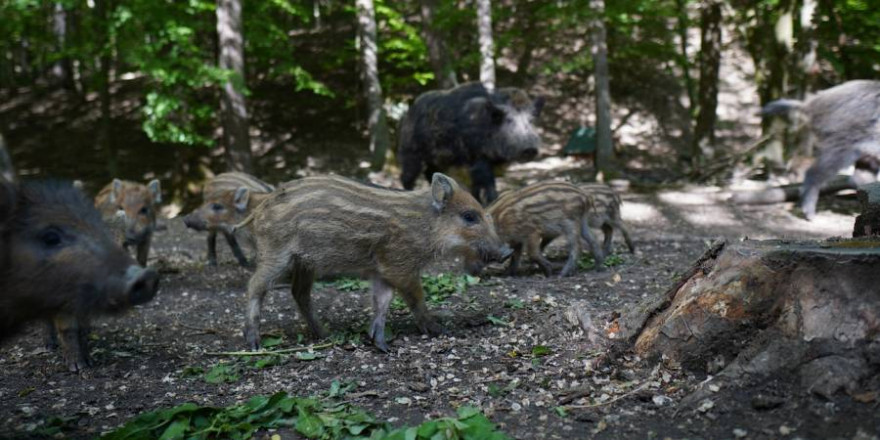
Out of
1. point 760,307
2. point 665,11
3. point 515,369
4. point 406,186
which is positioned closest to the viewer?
point 760,307

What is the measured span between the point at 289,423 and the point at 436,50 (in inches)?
428

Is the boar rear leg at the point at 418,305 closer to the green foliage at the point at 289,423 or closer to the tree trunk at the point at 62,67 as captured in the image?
the green foliage at the point at 289,423

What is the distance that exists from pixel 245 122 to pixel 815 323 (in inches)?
390

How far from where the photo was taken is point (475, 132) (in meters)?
9.38

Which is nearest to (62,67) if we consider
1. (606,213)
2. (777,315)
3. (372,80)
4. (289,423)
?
(372,80)

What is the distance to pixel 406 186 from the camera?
10.1 m

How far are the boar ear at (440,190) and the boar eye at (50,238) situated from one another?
2.27 metres

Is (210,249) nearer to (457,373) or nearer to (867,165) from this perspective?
(457,373)

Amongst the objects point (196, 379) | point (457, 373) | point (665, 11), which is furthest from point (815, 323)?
point (665, 11)

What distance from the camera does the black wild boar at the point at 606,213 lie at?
22.9 ft

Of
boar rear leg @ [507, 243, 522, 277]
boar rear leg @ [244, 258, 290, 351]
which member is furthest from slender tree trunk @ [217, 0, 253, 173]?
boar rear leg @ [244, 258, 290, 351]

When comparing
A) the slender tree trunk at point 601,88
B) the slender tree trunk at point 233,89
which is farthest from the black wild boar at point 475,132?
the slender tree trunk at point 233,89

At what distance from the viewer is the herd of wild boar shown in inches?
113

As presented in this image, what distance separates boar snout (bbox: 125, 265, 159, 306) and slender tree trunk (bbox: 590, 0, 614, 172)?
9184 millimetres
